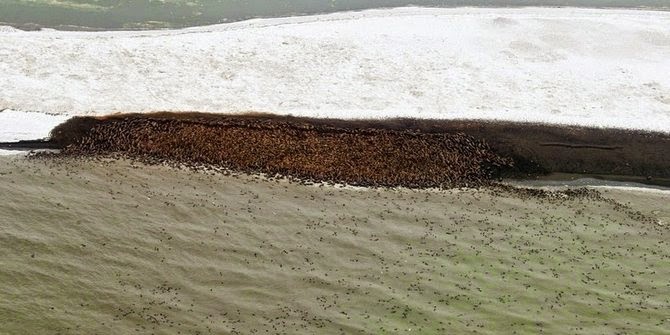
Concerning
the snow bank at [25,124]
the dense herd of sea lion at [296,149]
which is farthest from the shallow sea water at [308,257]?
the snow bank at [25,124]

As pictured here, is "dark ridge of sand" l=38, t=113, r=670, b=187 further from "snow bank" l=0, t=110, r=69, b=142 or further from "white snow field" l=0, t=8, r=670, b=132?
"white snow field" l=0, t=8, r=670, b=132

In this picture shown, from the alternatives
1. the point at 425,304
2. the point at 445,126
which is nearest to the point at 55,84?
the point at 445,126

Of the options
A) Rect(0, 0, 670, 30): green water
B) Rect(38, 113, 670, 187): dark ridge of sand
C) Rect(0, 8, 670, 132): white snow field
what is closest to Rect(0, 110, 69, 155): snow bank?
Rect(38, 113, 670, 187): dark ridge of sand

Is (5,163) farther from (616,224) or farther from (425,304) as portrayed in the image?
(616,224)

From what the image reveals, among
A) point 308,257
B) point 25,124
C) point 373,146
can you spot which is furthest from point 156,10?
point 308,257

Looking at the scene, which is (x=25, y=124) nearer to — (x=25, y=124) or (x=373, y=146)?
(x=25, y=124)

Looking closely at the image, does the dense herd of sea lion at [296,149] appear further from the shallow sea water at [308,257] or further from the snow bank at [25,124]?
the shallow sea water at [308,257]
